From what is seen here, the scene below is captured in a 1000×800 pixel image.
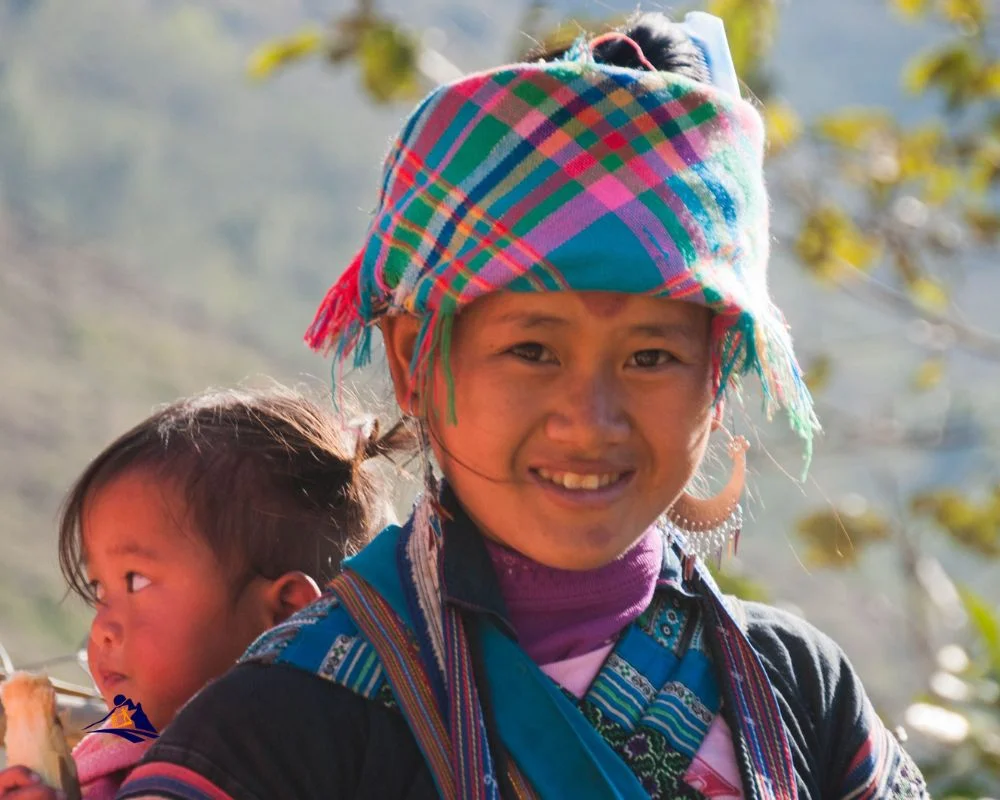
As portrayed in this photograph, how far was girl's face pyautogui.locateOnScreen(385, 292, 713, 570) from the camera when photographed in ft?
5.34

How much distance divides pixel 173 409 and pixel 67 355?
22.7ft

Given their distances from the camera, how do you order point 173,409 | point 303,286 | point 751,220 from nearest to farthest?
point 751,220 < point 173,409 < point 303,286

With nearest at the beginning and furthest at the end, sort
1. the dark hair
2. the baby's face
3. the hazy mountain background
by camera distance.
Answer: the dark hair → the baby's face → the hazy mountain background

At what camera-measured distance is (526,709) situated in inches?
63.8

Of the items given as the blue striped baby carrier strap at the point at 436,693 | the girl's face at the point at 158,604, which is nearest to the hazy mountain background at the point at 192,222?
the girl's face at the point at 158,604

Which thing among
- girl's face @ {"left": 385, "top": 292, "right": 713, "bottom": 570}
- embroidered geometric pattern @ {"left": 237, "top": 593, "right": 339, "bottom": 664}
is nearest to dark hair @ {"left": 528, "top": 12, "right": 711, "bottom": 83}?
girl's face @ {"left": 385, "top": 292, "right": 713, "bottom": 570}

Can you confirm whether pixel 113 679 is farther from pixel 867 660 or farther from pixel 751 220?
pixel 867 660

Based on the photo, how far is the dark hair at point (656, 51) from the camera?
1767 millimetres

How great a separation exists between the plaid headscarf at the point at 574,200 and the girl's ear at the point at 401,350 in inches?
0.9

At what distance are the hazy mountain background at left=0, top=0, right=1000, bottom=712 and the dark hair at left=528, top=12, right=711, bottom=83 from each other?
5.65 meters

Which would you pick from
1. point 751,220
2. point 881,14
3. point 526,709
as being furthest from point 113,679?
point 881,14

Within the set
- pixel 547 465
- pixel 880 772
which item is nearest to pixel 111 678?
pixel 547 465

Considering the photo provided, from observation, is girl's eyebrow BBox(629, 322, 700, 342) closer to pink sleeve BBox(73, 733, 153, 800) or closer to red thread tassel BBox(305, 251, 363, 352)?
red thread tassel BBox(305, 251, 363, 352)

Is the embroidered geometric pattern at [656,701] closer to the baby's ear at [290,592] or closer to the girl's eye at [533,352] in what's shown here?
the girl's eye at [533,352]
